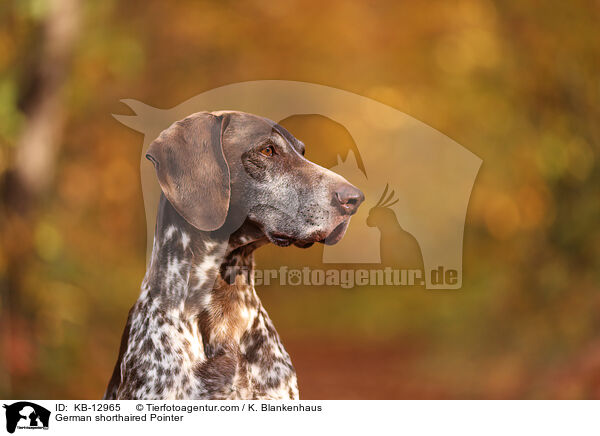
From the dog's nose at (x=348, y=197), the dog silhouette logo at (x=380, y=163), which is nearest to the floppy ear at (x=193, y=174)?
the dog's nose at (x=348, y=197)

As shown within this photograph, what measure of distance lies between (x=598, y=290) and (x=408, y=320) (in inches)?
54.8

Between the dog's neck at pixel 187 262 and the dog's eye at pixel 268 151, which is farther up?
the dog's eye at pixel 268 151

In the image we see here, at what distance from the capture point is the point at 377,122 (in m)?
4.34

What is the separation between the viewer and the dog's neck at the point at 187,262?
263 cm

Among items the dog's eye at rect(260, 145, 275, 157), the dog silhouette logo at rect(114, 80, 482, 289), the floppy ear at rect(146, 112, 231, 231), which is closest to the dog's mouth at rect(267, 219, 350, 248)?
the floppy ear at rect(146, 112, 231, 231)

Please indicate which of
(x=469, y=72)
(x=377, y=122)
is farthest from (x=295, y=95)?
(x=469, y=72)

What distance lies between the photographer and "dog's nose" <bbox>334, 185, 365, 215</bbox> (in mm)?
2590

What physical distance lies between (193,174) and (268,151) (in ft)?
1.22

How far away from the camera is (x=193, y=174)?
2.59m
